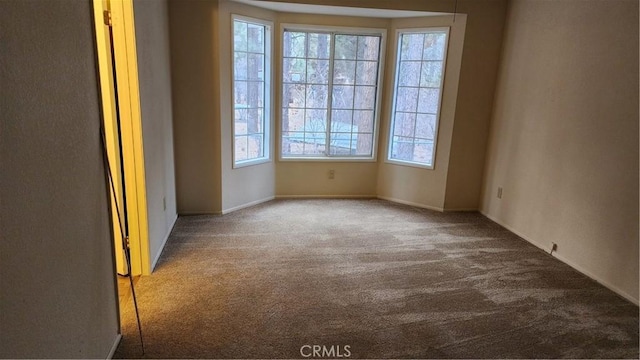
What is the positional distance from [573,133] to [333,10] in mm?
2535

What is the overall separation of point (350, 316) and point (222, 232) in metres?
1.69

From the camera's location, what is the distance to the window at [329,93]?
4.50 meters

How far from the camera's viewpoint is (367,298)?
264 centimetres

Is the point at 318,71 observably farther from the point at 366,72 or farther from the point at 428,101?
the point at 428,101

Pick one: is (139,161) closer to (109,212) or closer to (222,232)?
(109,212)

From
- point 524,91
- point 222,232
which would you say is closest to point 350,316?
point 222,232

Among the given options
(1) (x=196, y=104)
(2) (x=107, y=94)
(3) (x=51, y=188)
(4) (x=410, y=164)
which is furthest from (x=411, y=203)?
(3) (x=51, y=188)

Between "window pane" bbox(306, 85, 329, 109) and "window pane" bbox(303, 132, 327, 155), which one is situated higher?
"window pane" bbox(306, 85, 329, 109)

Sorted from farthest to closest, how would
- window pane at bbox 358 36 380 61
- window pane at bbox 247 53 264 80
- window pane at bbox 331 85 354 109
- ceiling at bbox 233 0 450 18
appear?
window pane at bbox 331 85 354 109 < window pane at bbox 358 36 380 61 < window pane at bbox 247 53 264 80 < ceiling at bbox 233 0 450 18

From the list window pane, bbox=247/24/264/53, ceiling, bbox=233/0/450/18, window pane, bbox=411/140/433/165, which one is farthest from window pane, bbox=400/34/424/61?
window pane, bbox=247/24/264/53

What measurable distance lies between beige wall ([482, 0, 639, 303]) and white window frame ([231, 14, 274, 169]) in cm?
244

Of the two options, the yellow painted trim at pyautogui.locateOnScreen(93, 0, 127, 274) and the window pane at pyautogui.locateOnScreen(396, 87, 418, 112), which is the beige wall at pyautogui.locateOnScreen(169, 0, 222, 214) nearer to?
the yellow painted trim at pyautogui.locateOnScreen(93, 0, 127, 274)

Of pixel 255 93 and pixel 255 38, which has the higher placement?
pixel 255 38

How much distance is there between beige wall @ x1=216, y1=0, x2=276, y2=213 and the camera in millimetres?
3820
